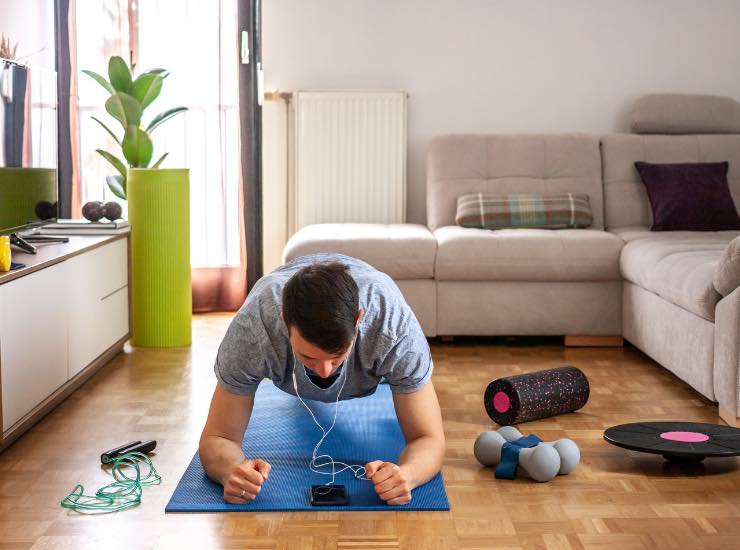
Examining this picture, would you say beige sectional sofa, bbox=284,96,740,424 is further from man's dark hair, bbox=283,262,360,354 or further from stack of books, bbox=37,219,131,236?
man's dark hair, bbox=283,262,360,354

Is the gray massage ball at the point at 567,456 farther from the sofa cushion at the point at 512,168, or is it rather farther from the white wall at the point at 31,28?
the white wall at the point at 31,28

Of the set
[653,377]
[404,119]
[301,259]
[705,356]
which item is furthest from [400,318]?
[404,119]

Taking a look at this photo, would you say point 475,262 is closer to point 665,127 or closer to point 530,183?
point 530,183

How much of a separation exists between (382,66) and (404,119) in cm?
32

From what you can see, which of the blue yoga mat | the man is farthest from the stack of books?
the man

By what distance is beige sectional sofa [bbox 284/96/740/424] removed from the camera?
3.32m

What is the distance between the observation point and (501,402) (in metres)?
3.07

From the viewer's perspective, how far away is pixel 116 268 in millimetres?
4012

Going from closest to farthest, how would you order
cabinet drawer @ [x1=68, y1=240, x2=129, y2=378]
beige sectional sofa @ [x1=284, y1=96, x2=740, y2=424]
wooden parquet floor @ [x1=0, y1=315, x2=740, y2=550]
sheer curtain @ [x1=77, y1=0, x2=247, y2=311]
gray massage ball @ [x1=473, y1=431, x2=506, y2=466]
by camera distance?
wooden parquet floor @ [x1=0, y1=315, x2=740, y2=550], gray massage ball @ [x1=473, y1=431, x2=506, y2=466], beige sectional sofa @ [x1=284, y1=96, x2=740, y2=424], cabinet drawer @ [x1=68, y1=240, x2=129, y2=378], sheer curtain @ [x1=77, y1=0, x2=247, y2=311]

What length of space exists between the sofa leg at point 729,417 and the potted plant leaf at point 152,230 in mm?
2294

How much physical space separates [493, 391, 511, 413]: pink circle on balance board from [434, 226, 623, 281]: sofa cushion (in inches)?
48.5

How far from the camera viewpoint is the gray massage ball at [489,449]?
8.71 ft

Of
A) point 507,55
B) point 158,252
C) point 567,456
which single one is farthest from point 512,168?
point 567,456

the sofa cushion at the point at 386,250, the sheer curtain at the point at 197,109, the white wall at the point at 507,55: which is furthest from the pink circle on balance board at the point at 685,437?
the sheer curtain at the point at 197,109
